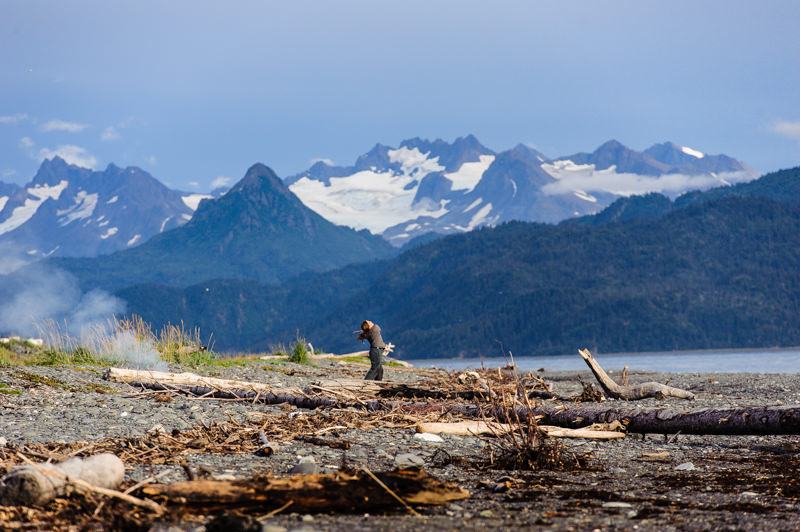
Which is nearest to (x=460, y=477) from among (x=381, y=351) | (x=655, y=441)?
(x=655, y=441)

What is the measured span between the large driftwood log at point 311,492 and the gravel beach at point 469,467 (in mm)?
105

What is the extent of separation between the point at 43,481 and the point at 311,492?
2.22 m

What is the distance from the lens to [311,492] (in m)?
6.27

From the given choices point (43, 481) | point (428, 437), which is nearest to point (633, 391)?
point (428, 437)

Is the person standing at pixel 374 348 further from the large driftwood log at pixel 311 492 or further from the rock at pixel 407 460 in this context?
the large driftwood log at pixel 311 492

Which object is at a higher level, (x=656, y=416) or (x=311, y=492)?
(x=311, y=492)

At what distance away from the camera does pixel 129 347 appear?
25859 mm

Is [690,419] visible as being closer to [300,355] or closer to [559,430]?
[559,430]

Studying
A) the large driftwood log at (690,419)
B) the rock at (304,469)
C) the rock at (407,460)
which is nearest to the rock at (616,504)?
the rock at (407,460)

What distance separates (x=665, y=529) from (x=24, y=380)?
1681cm

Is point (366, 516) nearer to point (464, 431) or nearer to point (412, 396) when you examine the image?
point (464, 431)

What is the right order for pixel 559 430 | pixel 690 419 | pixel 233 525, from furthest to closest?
pixel 559 430 → pixel 690 419 → pixel 233 525

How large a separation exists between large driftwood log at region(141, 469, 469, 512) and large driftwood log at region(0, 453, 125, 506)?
1.42 feet

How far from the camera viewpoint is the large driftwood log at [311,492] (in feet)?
19.9
